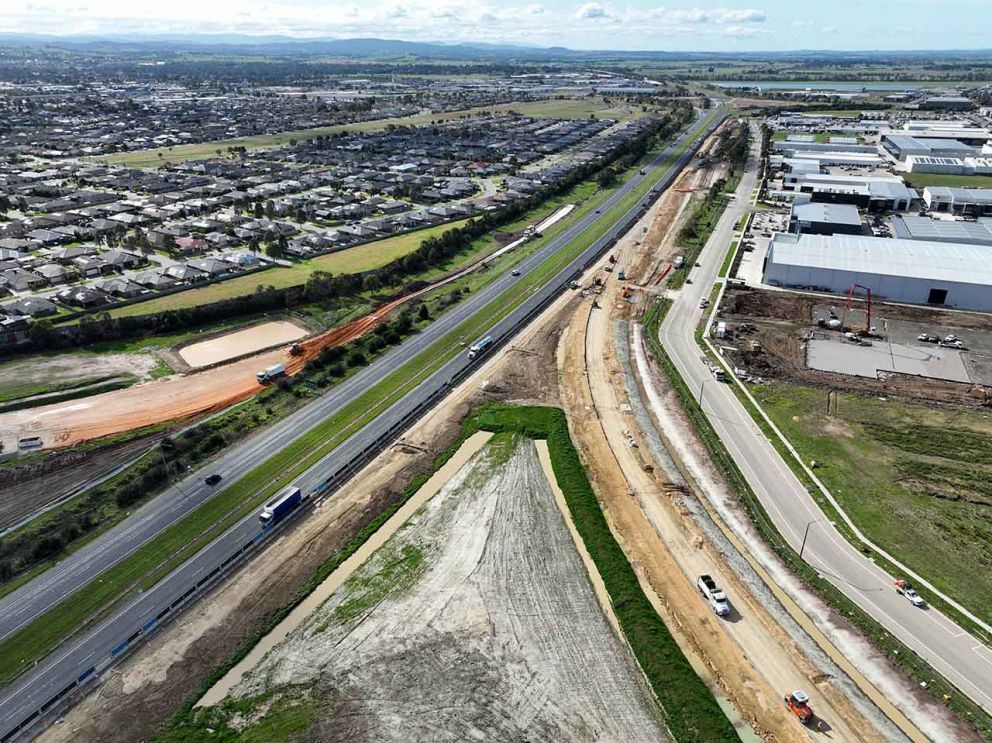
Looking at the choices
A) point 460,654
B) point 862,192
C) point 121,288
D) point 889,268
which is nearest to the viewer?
point 460,654

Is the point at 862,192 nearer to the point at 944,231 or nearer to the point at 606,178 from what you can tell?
the point at 944,231

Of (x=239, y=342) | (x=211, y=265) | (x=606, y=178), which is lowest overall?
(x=239, y=342)

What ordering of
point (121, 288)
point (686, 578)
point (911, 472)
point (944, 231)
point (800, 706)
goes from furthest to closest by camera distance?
point (944, 231) → point (121, 288) → point (911, 472) → point (686, 578) → point (800, 706)

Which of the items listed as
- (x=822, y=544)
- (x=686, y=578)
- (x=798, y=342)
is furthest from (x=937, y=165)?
(x=686, y=578)

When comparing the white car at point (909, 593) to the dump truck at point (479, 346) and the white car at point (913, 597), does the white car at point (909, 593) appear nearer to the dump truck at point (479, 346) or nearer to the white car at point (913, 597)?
the white car at point (913, 597)

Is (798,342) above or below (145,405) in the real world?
above

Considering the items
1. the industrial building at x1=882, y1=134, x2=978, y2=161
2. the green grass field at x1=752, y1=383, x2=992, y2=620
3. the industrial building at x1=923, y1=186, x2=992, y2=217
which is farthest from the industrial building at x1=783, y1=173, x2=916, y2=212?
the green grass field at x1=752, y1=383, x2=992, y2=620

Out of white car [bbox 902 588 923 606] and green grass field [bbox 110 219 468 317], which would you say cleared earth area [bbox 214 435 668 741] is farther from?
green grass field [bbox 110 219 468 317]
